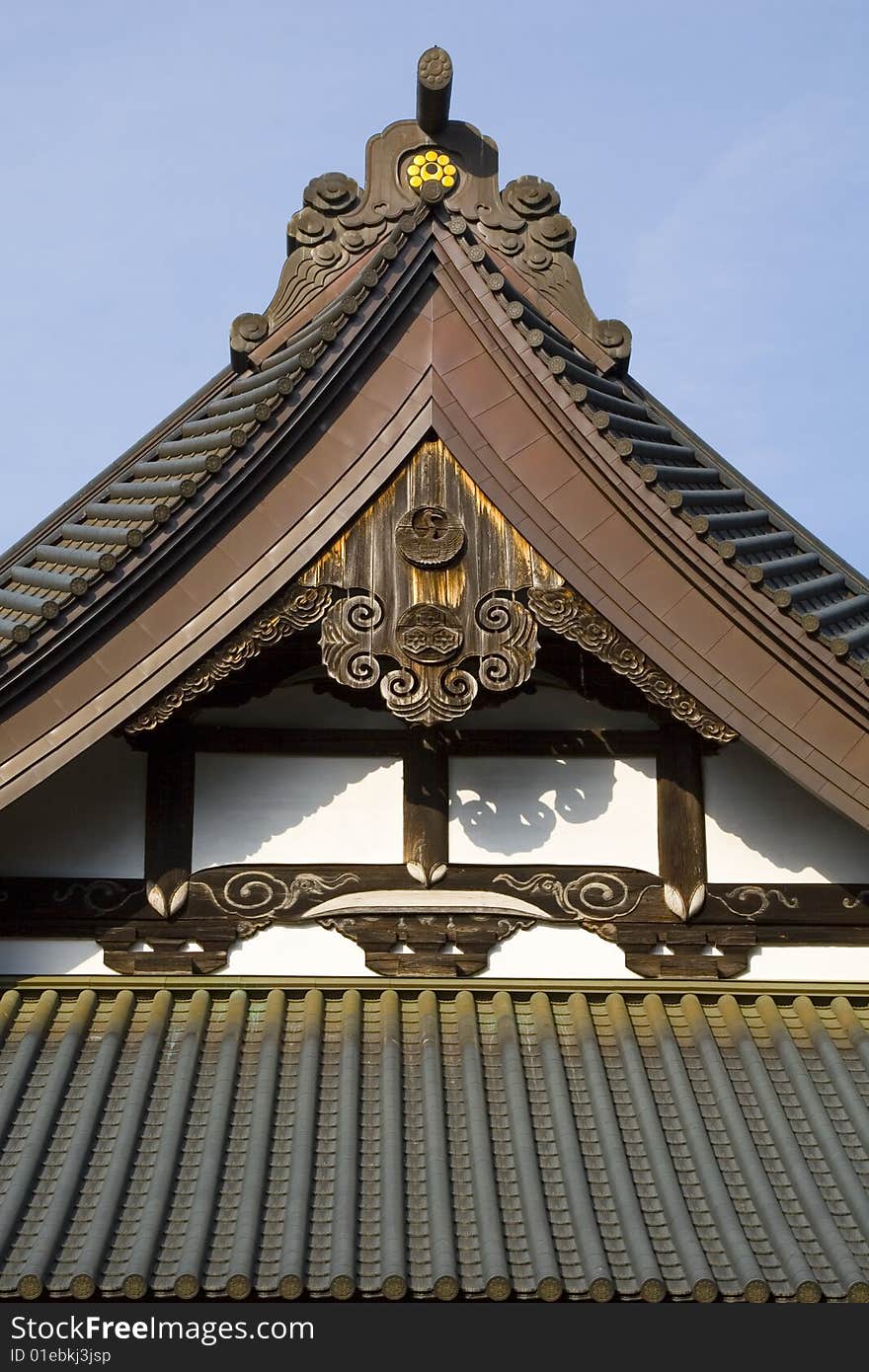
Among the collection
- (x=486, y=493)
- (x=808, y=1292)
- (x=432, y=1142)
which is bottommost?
(x=808, y=1292)

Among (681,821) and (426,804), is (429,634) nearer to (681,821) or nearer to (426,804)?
(426,804)

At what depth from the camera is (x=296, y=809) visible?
24.0 feet

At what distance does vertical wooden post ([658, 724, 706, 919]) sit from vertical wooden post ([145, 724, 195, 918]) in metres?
2.02

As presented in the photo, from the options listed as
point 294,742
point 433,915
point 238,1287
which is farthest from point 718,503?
point 238,1287

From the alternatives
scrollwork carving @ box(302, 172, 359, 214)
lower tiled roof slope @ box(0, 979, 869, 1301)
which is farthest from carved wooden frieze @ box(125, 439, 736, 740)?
scrollwork carving @ box(302, 172, 359, 214)

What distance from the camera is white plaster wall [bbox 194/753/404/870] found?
726 cm

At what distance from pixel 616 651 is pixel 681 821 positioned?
0.95 metres

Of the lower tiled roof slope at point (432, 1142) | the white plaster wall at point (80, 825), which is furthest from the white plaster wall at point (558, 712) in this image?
the white plaster wall at point (80, 825)

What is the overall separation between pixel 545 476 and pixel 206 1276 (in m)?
3.28

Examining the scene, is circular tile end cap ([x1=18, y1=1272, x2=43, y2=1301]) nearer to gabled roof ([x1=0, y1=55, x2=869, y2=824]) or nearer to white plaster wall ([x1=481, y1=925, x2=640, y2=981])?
gabled roof ([x1=0, y1=55, x2=869, y2=824])

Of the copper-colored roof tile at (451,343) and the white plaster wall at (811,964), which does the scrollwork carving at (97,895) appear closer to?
the copper-colored roof tile at (451,343)

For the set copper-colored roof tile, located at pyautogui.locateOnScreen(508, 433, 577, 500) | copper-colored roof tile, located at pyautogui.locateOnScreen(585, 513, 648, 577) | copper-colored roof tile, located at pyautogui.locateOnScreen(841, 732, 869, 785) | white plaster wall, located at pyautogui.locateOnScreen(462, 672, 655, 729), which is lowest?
copper-colored roof tile, located at pyautogui.locateOnScreen(841, 732, 869, 785)
